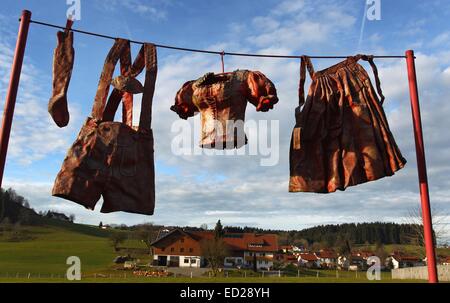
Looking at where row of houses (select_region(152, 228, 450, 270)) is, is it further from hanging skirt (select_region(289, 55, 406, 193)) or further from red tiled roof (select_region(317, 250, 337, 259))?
hanging skirt (select_region(289, 55, 406, 193))

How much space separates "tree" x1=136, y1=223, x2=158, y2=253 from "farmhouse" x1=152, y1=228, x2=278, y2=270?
14.3m

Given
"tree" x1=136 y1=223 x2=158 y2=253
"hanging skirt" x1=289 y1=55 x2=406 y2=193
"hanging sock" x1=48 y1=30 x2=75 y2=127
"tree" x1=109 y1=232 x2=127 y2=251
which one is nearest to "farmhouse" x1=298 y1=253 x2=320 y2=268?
"tree" x1=136 y1=223 x2=158 y2=253

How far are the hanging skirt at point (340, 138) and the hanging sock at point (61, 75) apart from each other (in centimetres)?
303

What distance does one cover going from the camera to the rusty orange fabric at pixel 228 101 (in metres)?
5.88

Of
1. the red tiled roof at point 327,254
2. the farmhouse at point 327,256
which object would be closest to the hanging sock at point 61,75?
the farmhouse at point 327,256

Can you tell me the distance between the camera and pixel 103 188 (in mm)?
5094

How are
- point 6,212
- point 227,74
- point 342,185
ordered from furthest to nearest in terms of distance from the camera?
1. point 6,212
2. point 227,74
3. point 342,185

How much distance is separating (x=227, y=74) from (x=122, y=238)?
72292 millimetres

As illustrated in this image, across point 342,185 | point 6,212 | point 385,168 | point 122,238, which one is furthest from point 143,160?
point 6,212

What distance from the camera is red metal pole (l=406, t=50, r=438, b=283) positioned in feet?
16.5

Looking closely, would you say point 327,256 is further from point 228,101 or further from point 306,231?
point 228,101

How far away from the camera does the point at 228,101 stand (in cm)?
601

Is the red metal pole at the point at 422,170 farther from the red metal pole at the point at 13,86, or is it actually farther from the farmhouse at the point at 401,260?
the farmhouse at the point at 401,260

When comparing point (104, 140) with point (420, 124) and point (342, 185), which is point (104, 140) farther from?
point (420, 124)
